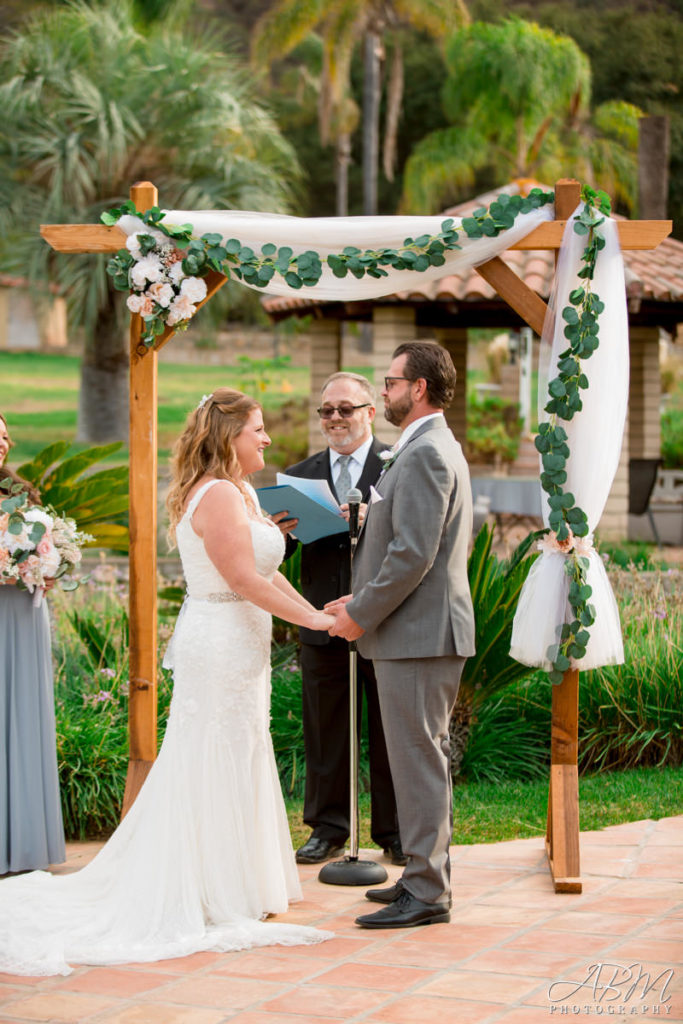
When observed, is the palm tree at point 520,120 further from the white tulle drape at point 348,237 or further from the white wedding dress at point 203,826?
the white wedding dress at point 203,826

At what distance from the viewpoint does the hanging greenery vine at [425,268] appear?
507 centimetres

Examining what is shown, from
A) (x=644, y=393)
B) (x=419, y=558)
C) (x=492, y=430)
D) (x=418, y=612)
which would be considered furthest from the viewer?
(x=492, y=430)

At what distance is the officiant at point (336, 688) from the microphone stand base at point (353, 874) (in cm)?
29

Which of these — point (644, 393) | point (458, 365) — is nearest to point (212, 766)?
point (644, 393)

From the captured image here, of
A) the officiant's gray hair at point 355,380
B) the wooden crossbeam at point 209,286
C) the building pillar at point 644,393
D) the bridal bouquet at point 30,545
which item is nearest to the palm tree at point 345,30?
the building pillar at point 644,393

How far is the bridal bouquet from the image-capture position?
5016 mm

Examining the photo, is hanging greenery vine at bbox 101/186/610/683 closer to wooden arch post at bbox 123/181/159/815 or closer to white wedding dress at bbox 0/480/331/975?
wooden arch post at bbox 123/181/159/815

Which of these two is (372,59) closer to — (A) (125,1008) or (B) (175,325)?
(B) (175,325)

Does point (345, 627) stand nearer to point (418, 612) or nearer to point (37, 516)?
point (418, 612)

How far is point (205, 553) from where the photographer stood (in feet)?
14.9

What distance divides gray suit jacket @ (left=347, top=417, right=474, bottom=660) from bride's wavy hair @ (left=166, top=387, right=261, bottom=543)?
566 millimetres

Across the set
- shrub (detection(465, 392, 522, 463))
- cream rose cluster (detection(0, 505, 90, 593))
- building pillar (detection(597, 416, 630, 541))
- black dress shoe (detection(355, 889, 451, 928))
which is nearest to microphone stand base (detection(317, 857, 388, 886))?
black dress shoe (detection(355, 889, 451, 928))

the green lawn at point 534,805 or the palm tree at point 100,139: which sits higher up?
the palm tree at point 100,139

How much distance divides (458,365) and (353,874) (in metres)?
13.5
